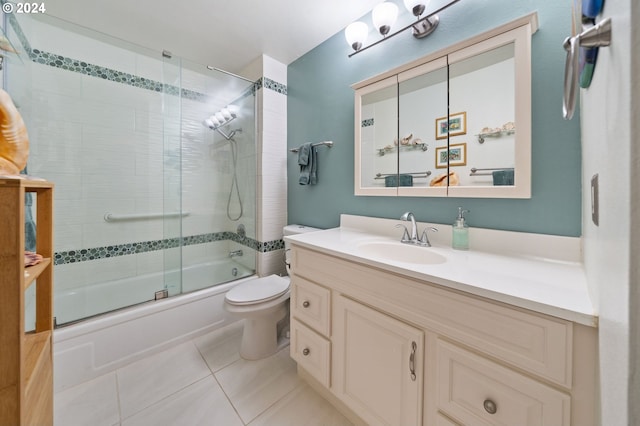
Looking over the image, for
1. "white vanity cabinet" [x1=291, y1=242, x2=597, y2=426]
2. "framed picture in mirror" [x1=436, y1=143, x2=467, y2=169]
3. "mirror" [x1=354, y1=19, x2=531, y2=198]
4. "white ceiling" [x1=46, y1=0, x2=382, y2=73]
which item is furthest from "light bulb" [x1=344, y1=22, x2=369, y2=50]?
"white vanity cabinet" [x1=291, y1=242, x2=597, y2=426]

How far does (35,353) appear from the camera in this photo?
75cm

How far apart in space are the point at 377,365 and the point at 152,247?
82.6 inches

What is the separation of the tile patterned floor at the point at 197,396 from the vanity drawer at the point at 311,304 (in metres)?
0.41

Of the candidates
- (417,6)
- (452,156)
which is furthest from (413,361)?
(417,6)

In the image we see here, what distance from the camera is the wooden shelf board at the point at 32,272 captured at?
603 mm

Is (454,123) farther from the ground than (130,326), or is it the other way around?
(454,123)

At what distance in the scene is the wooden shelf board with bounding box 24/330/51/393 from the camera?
0.66m

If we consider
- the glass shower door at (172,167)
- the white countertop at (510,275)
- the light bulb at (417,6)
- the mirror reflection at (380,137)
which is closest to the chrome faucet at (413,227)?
the white countertop at (510,275)

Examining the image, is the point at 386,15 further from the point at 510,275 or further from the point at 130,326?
the point at 130,326

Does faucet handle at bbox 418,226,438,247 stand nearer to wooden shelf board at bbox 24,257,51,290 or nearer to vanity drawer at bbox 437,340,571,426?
vanity drawer at bbox 437,340,571,426

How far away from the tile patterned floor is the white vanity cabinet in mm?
166

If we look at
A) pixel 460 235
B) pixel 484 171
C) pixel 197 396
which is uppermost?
pixel 484 171

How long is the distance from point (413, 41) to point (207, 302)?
7.35 feet

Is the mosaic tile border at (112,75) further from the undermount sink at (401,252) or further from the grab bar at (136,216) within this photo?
the undermount sink at (401,252)
